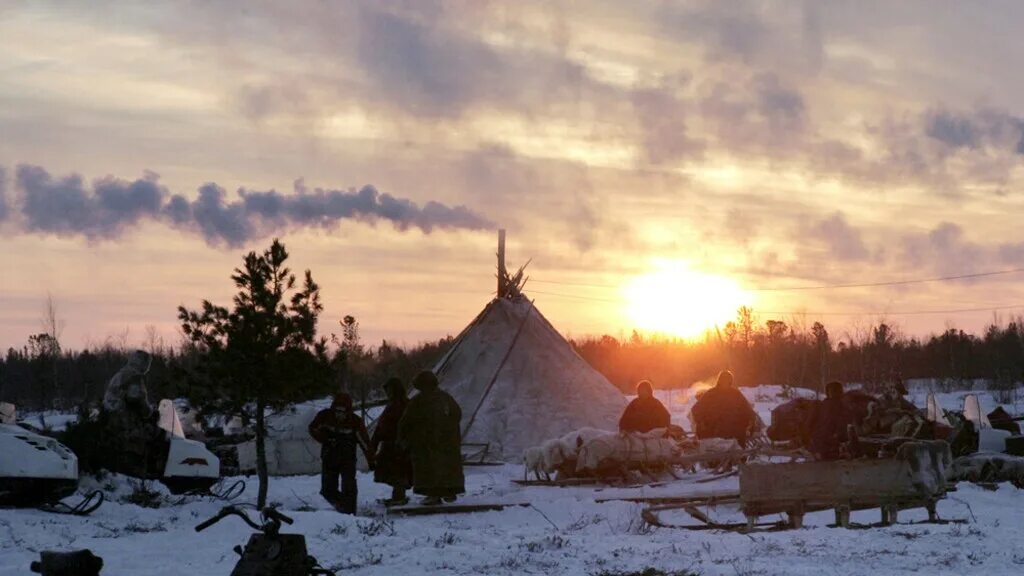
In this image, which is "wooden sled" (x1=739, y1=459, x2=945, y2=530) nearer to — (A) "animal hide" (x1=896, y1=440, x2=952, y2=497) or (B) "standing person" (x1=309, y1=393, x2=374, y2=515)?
(A) "animal hide" (x1=896, y1=440, x2=952, y2=497)

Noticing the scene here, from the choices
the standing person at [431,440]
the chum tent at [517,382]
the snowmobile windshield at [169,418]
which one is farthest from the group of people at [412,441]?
the chum tent at [517,382]

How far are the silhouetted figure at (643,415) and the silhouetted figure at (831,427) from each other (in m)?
4.49

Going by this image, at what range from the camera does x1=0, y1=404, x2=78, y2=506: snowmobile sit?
12805mm

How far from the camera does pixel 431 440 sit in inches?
535

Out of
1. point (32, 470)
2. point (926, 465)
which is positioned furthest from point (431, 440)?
point (926, 465)

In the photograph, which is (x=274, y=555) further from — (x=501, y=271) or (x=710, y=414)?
(x=501, y=271)

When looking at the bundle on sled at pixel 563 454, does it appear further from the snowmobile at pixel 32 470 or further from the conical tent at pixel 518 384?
the snowmobile at pixel 32 470

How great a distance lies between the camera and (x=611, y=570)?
8.38 meters

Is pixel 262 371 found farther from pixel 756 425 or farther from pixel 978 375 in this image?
pixel 978 375

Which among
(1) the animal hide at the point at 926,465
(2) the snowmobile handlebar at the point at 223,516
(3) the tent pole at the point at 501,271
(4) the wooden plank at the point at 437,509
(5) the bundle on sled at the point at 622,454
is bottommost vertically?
(4) the wooden plank at the point at 437,509

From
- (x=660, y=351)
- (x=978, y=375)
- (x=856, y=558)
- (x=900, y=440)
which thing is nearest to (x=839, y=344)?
(x=978, y=375)

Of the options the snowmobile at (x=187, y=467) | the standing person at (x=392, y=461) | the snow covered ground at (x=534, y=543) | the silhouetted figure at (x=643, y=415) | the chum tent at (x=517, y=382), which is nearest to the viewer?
the snow covered ground at (x=534, y=543)

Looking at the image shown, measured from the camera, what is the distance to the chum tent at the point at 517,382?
2322cm

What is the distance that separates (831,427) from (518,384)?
10858 mm
